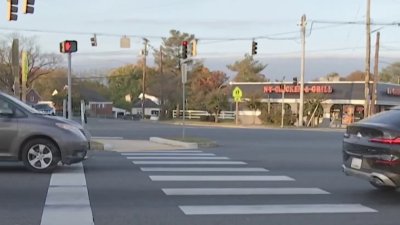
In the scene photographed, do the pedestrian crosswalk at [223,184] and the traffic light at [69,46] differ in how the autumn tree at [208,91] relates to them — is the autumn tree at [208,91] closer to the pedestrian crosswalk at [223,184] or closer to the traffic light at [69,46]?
the traffic light at [69,46]

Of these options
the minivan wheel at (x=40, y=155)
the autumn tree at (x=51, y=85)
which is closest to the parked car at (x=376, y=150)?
the minivan wheel at (x=40, y=155)

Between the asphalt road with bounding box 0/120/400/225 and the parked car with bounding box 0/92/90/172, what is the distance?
0.37 m

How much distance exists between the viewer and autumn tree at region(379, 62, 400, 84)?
355 feet

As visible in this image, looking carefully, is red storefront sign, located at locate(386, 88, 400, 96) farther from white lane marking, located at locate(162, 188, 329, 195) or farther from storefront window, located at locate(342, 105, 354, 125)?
white lane marking, located at locate(162, 188, 329, 195)

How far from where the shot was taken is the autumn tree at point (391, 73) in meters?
108

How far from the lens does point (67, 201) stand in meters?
8.83

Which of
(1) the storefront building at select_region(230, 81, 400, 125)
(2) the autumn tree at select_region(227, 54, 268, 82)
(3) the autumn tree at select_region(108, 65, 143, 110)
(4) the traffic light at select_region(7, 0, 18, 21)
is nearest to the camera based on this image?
(4) the traffic light at select_region(7, 0, 18, 21)

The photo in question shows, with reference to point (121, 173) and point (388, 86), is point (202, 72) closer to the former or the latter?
point (388, 86)

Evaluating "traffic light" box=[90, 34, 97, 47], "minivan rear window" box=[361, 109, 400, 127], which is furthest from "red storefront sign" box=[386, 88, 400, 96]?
"minivan rear window" box=[361, 109, 400, 127]

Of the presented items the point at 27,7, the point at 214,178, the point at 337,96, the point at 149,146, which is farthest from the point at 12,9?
the point at 337,96

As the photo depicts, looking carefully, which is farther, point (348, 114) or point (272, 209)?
point (348, 114)

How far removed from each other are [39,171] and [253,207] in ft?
16.4

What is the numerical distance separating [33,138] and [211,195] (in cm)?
417

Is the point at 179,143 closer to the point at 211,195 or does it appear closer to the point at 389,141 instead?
the point at 211,195
